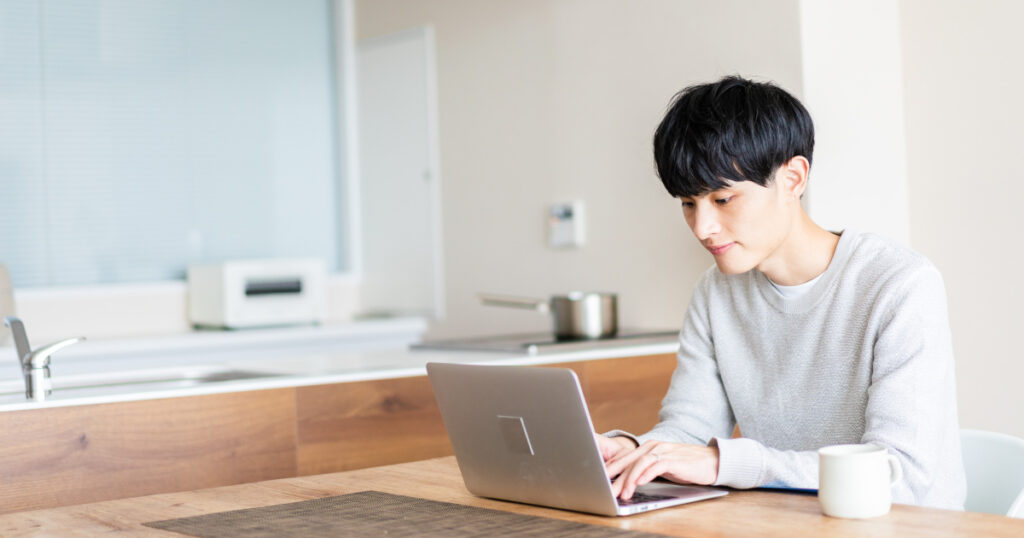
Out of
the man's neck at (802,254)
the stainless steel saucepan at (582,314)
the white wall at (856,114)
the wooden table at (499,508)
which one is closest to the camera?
the wooden table at (499,508)

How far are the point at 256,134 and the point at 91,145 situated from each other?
0.60m

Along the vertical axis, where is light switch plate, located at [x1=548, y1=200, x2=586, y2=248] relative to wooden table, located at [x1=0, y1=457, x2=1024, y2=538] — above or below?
above

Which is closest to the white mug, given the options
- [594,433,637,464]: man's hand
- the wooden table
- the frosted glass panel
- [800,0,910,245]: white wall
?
the wooden table

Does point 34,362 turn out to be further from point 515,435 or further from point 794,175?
point 794,175

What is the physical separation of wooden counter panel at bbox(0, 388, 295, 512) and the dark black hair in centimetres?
112

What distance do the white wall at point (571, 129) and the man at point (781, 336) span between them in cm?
118

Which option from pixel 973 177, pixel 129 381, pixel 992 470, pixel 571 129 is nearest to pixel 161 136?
pixel 571 129

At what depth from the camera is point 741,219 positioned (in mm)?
1521

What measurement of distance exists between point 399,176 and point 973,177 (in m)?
2.04

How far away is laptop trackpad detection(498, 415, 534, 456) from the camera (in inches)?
52.0

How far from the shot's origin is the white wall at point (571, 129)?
2.92m

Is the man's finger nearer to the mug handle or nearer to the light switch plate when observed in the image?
the mug handle

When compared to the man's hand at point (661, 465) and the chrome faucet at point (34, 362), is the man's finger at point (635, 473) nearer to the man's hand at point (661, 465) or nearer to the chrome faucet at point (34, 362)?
the man's hand at point (661, 465)

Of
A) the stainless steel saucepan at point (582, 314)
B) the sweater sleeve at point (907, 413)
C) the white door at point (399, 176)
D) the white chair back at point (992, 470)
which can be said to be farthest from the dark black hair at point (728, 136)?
the white door at point (399, 176)
